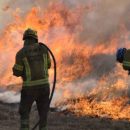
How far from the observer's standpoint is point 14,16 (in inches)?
1063

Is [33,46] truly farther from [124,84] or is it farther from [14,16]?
[14,16]

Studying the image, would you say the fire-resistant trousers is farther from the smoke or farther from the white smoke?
the smoke

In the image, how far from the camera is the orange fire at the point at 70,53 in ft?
70.7

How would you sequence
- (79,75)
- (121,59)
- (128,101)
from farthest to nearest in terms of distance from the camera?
(79,75)
(128,101)
(121,59)

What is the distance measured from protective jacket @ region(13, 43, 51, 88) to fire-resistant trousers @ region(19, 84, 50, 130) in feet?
0.40

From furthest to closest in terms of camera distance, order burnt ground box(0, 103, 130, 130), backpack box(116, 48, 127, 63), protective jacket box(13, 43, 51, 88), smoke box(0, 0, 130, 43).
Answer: smoke box(0, 0, 130, 43), burnt ground box(0, 103, 130, 130), protective jacket box(13, 43, 51, 88), backpack box(116, 48, 127, 63)

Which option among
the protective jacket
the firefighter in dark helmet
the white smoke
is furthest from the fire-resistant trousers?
the white smoke

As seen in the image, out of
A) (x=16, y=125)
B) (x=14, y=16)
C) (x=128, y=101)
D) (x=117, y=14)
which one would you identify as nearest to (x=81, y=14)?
(x=117, y=14)

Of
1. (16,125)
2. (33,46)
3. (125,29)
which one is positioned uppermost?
(125,29)

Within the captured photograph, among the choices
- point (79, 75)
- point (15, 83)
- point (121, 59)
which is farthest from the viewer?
point (15, 83)

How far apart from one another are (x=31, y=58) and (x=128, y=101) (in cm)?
1185

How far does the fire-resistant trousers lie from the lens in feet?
33.3

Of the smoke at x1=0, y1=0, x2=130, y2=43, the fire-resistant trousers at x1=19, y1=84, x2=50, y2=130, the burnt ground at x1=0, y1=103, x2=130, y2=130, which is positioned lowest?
the burnt ground at x1=0, y1=103, x2=130, y2=130

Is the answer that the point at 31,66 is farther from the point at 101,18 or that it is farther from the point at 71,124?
the point at 101,18
